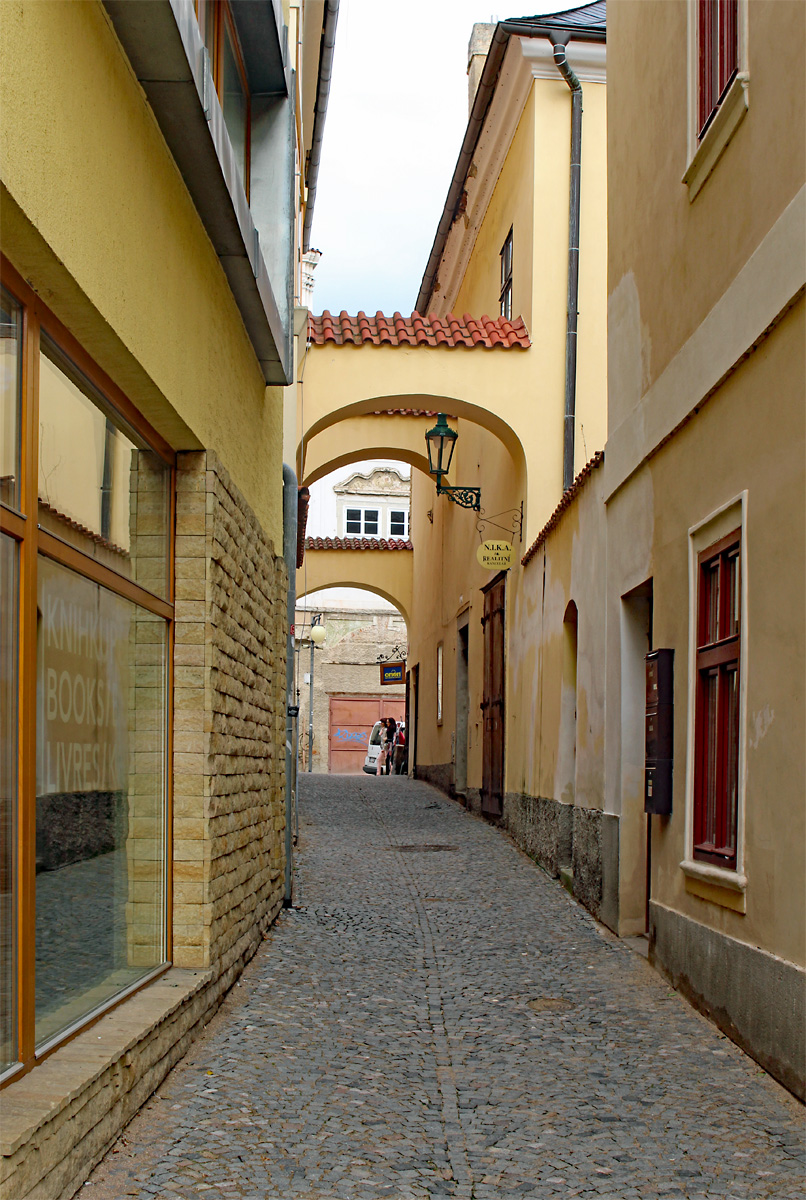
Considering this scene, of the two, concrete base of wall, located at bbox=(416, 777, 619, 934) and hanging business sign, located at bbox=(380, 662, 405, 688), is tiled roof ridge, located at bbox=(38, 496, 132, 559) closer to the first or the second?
concrete base of wall, located at bbox=(416, 777, 619, 934)

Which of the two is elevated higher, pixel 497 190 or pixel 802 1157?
pixel 497 190

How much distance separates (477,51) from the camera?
68.4ft

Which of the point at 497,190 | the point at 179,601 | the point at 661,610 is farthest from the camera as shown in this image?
the point at 497,190

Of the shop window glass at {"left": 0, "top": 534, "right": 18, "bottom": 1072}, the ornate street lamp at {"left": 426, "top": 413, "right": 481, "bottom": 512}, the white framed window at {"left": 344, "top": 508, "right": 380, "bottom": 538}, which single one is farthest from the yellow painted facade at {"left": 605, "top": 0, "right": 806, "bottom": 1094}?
the white framed window at {"left": 344, "top": 508, "right": 380, "bottom": 538}

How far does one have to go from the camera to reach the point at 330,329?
14.8m

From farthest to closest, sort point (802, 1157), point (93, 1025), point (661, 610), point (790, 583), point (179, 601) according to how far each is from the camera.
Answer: point (661, 610), point (179, 601), point (790, 583), point (93, 1025), point (802, 1157)

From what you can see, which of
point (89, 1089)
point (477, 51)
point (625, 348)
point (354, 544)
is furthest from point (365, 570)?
point (89, 1089)

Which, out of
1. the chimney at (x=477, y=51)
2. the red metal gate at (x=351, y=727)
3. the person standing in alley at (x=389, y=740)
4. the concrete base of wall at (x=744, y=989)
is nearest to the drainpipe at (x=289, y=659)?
the concrete base of wall at (x=744, y=989)

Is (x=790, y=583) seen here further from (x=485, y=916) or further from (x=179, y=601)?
(x=485, y=916)

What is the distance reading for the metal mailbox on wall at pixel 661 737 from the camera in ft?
24.5

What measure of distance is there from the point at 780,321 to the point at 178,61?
279 centimetres

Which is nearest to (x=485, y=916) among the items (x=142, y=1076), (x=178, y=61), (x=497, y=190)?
(x=142, y=1076)

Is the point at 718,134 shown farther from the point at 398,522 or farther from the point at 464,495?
the point at 398,522

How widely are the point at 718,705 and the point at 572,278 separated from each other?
8576mm
